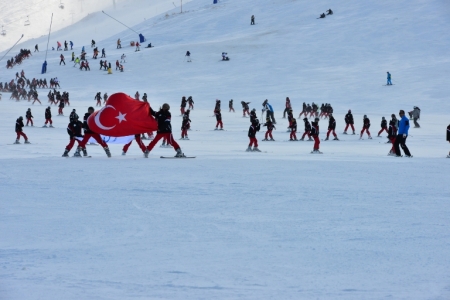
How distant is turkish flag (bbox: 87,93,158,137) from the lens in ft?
41.0

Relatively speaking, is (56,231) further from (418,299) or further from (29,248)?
(418,299)

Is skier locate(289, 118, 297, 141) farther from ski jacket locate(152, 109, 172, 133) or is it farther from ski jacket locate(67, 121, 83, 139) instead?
ski jacket locate(152, 109, 172, 133)

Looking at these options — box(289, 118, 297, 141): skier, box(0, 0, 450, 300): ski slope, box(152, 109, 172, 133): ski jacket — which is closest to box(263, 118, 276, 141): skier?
box(289, 118, 297, 141): skier

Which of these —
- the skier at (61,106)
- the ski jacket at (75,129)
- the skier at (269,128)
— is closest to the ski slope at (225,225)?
the skier at (269,128)

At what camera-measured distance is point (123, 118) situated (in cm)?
1254

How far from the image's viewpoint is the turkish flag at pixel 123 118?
12.5 metres

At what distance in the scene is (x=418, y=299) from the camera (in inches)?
167

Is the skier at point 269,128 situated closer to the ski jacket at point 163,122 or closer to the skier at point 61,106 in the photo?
the ski jacket at point 163,122

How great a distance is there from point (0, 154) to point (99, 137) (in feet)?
11.9

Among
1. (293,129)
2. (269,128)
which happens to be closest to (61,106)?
(269,128)

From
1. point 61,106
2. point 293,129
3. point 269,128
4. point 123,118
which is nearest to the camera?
point 123,118

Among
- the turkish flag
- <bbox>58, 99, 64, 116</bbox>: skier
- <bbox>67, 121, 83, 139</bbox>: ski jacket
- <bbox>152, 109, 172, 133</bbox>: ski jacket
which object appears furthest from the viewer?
<bbox>58, 99, 64, 116</bbox>: skier

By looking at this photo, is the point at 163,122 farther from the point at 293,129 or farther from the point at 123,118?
the point at 293,129

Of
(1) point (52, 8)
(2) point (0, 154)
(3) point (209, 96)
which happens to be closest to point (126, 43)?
(3) point (209, 96)
